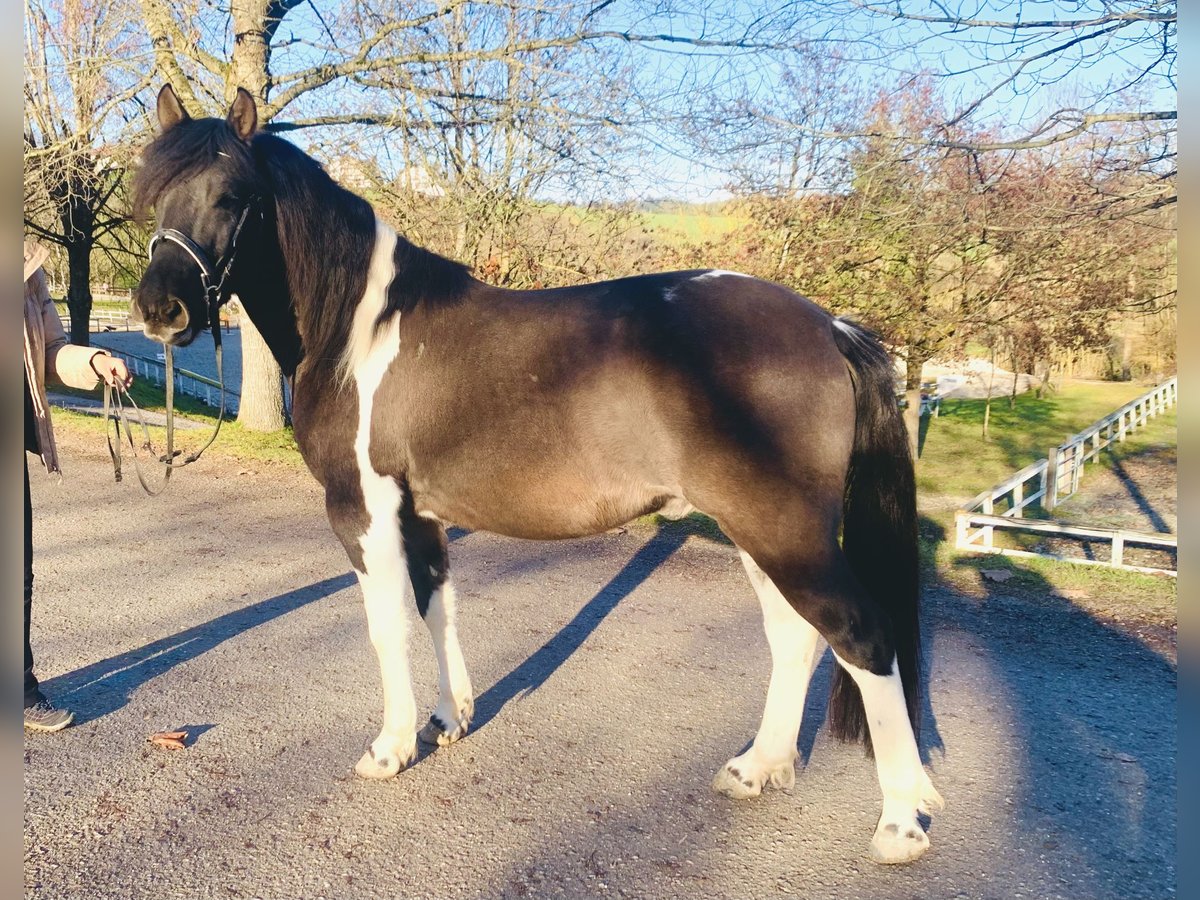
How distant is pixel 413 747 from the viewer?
3037 mm

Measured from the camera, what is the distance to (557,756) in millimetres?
3096

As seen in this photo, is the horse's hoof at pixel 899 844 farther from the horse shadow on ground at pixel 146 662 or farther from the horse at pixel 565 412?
the horse shadow on ground at pixel 146 662

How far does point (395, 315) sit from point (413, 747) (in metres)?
1.68

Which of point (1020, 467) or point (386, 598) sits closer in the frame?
point (386, 598)

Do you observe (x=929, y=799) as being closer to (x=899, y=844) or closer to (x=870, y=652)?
(x=899, y=844)

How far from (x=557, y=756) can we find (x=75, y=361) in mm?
2506

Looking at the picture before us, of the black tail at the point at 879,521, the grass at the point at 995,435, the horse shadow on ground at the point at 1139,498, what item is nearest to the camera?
the black tail at the point at 879,521

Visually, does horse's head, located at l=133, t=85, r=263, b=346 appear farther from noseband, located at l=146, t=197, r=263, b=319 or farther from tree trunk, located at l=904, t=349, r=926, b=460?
tree trunk, located at l=904, t=349, r=926, b=460

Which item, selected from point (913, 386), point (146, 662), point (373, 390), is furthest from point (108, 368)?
point (913, 386)

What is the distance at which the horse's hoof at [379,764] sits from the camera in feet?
9.61

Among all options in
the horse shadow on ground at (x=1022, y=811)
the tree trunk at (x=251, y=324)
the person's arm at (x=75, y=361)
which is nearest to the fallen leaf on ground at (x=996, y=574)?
the horse shadow on ground at (x=1022, y=811)

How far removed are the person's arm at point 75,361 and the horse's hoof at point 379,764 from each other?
1.79 m

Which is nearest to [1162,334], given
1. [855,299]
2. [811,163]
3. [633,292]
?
[855,299]

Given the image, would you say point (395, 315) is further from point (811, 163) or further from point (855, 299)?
point (855, 299)
